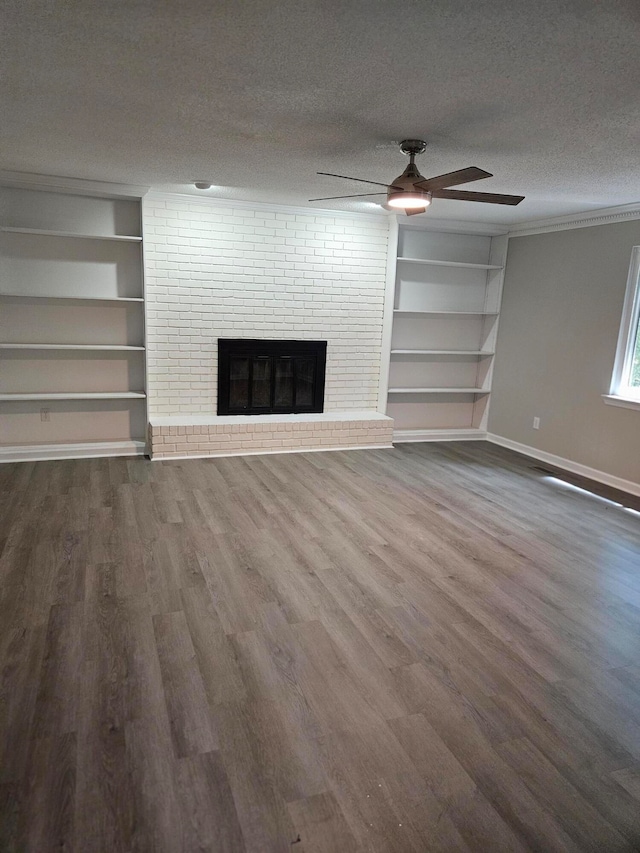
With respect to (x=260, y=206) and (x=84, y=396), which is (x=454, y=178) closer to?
(x=260, y=206)

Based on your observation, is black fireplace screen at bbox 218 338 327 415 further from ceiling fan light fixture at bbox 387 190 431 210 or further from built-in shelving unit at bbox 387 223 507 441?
ceiling fan light fixture at bbox 387 190 431 210

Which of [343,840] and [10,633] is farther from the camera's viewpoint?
[10,633]

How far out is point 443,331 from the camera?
21.7ft

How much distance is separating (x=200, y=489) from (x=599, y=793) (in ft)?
10.9

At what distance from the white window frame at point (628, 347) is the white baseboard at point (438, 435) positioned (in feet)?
5.93

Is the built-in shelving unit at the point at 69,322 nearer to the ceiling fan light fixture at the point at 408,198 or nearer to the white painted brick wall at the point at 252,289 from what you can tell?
the white painted brick wall at the point at 252,289

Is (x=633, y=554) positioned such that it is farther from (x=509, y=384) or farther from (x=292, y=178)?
(x=292, y=178)

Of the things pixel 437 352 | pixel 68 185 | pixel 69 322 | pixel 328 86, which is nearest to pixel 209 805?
pixel 328 86

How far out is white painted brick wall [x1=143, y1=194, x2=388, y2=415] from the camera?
535cm

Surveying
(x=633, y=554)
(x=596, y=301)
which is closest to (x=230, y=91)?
(x=633, y=554)

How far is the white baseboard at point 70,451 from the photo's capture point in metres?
4.99

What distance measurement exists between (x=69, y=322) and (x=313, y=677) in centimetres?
416

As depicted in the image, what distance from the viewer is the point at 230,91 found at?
8.16 ft

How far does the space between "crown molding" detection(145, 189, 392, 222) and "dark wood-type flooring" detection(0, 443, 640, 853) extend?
2.82 metres
